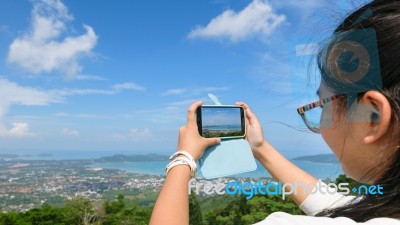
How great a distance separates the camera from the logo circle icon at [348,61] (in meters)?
0.84

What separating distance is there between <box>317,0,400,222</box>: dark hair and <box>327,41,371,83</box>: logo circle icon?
0.10ft

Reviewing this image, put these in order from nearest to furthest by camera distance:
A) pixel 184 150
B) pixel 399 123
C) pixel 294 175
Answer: pixel 399 123, pixel 184 150, pixel 294 175

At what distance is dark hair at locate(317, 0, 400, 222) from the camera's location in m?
0.78

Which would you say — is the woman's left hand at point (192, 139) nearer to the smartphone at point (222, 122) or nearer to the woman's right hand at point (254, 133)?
the smartphone at point (222, 122)

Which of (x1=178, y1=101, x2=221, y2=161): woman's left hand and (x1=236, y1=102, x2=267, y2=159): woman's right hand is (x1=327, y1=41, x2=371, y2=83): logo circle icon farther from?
(x1=236, y1=102, x2=267, y2=159): woman's right hand

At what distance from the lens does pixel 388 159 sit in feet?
2.72

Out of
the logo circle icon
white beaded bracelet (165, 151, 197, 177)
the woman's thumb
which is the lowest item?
white beaded bracelet (165, 151, 197, 177)

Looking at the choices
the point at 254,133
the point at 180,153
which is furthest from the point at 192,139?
the point at 254,133

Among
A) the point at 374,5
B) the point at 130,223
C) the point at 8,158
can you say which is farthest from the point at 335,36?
the point at 8,158

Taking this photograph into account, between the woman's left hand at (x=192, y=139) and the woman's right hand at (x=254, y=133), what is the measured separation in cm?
33

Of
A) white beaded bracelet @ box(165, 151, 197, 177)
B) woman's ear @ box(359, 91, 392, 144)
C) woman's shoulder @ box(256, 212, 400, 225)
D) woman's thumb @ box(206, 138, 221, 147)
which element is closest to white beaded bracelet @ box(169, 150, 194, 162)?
white beaded bracelet @ box(165, 151, 197, 177)

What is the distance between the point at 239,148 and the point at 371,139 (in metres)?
0.52

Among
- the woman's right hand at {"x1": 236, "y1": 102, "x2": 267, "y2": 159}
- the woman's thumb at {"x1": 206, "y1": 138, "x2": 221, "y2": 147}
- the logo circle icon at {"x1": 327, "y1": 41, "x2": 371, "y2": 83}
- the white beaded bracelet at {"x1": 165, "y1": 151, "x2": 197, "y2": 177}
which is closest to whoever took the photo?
the logo circle icon at {"x1": 327, "y1": 41, "x2": 371, "y2": 83}

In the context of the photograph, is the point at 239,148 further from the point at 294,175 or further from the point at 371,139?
the point at 371,139
